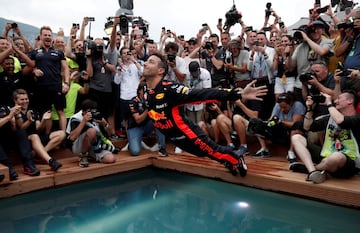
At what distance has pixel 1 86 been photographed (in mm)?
4332

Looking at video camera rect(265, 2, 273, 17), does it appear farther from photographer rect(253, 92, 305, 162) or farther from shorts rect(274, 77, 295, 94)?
photographer rect(253, 92, 305, 162)

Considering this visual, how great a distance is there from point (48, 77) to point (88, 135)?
3.93 ft

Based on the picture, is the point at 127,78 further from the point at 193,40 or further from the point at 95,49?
the point at 193,40

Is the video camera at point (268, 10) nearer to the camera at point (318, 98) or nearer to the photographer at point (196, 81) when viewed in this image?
the photographer at point (196, 81)

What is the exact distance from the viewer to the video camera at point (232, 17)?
20.9 feet

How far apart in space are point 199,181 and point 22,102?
101 inches

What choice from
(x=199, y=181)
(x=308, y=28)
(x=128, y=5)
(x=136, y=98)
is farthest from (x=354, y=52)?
(x=128, y=5)

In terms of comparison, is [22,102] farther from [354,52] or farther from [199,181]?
[354,52]

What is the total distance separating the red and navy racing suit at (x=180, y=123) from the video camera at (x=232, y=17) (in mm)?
3093

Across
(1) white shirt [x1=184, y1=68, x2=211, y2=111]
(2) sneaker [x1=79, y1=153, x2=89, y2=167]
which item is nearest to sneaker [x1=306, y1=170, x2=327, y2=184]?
(1) white shirt [x1=184, y1=68, x2=211, y2=111]

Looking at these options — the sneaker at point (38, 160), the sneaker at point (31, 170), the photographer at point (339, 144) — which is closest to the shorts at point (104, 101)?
the sneaker at point (38, 160)

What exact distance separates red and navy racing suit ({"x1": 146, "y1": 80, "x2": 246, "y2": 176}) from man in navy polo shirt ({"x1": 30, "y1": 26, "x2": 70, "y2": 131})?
1.90 meters

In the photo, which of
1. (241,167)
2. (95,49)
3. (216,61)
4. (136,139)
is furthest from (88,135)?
(216,61)

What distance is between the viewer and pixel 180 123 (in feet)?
12.7
